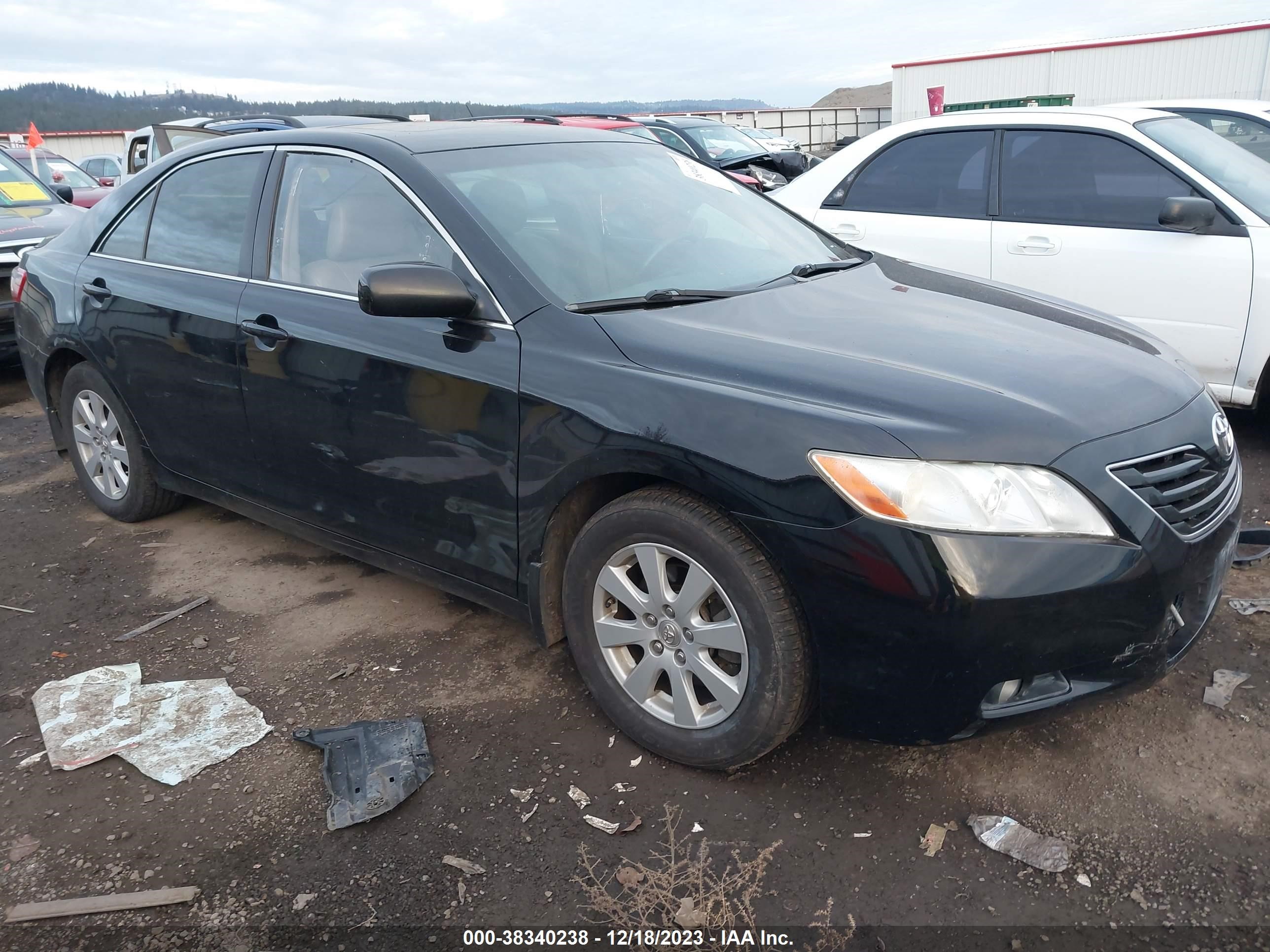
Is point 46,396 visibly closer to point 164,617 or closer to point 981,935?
point 164,617

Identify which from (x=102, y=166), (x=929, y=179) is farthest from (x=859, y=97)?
(x=929, y=179)

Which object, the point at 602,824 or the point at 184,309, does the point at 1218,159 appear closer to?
the point at 602,824

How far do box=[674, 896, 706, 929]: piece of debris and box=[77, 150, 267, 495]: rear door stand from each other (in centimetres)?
227

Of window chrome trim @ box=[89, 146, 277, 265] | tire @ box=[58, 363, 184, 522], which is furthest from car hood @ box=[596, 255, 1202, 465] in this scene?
tire @ box=[58, 363, 184, 522]

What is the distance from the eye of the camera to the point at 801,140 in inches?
1080

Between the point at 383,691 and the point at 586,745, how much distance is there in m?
0.75

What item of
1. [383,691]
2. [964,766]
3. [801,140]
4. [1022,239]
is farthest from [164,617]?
[801,140]

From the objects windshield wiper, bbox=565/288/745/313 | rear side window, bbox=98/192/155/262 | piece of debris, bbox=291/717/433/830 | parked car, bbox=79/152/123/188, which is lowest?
piece of debris, bbox=291/717/433/830

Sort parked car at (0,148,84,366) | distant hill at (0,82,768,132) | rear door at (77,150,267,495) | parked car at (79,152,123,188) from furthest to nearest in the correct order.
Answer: distant hill at (0,82,768,132)
parked car at (79,152,123,188)
parked car at (0,148,84,366)
rear door at (77,150,267,495)

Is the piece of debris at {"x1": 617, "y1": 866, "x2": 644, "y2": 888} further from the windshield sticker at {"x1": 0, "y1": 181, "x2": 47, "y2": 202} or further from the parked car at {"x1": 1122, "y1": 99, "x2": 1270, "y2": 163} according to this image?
the windshield sticker at {"x1": 0, "y1": 181, "x2": 47, "y2": 202}

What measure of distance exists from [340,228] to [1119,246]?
3689mm

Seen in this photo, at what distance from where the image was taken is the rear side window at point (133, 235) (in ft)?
13.5

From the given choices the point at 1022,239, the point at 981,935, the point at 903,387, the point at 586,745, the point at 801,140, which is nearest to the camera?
the point at 981,935

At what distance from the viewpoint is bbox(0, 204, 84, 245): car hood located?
766 cm
